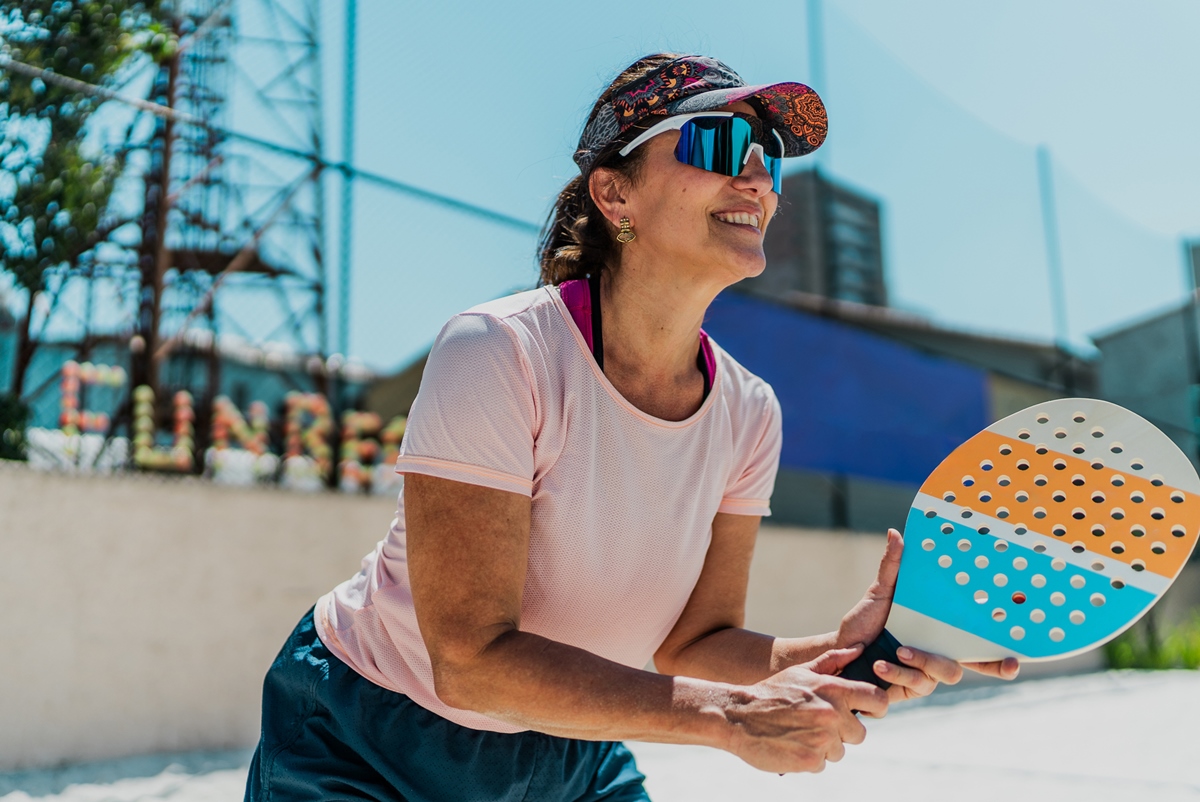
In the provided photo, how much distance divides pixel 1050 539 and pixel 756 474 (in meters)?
0.58

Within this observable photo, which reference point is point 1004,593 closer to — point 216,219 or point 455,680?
point 455,680

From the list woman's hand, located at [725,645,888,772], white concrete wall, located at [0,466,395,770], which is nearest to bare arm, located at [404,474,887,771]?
woman's hand, located at [725,645,888,772]

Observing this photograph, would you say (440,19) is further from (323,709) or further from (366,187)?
(323,709)

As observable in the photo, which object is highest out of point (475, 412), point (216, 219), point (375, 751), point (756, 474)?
point (216, 219)

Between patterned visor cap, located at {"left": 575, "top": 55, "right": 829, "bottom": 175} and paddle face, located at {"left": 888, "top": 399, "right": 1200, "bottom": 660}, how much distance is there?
67 centimetres

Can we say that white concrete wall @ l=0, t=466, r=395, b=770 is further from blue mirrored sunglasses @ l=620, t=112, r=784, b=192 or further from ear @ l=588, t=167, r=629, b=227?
blue mirrored sunglasses @ l=620, t=112, r=784, b=192

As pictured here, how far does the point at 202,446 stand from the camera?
194 inches

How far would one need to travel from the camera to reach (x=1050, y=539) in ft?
4.42

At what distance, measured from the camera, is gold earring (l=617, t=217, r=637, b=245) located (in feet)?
5.56

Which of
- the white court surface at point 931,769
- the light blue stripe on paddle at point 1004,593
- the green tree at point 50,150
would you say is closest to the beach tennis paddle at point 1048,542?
the light blue stripe on paddle at point 1004,593

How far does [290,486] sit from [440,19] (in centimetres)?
274

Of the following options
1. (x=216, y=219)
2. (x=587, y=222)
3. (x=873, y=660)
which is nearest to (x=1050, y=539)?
A: (x=873, y=660)

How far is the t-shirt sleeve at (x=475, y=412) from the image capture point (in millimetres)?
1328

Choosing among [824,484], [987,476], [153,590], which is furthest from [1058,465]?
[824,484]
